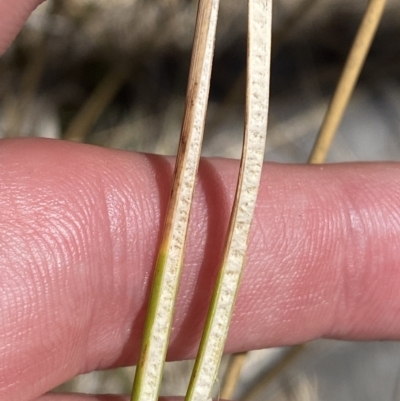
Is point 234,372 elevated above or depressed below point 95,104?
below

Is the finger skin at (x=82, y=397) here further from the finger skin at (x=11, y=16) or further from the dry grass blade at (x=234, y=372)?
the finger skin at (x=11, y=16)

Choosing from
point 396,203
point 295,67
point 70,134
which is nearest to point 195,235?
point 396,203

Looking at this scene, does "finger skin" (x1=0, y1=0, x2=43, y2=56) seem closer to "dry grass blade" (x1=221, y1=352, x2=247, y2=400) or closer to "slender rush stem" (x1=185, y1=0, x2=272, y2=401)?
"slender rush stem" (x1=185, y1=0, x2=272, y2=401)

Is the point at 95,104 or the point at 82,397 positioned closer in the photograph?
the point at 82,397

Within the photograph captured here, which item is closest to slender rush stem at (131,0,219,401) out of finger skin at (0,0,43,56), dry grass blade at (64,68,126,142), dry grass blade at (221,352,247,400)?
finger skin at (0,0,43,56)

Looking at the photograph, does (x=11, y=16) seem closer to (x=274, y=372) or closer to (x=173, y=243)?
(x=173, y=243)

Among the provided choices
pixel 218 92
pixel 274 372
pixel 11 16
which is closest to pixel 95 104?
pixel 218 92
